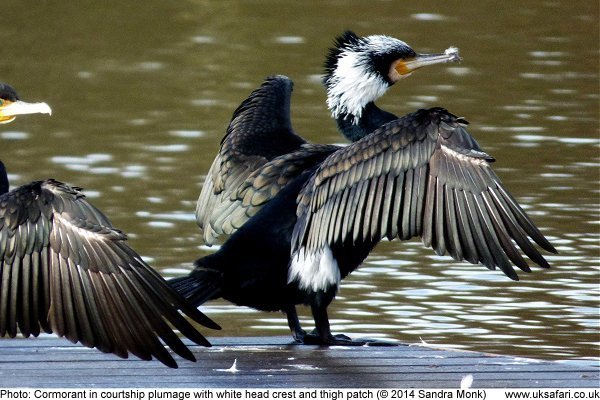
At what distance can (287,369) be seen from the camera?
18.7 feet

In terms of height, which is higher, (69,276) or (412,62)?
(412,62)

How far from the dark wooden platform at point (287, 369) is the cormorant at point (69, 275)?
249mm

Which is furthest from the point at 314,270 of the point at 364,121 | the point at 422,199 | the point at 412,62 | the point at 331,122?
the point at 331,122

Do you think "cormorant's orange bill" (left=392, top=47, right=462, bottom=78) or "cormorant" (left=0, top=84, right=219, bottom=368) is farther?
"cormorant's orange bill" (left=392, top=47, right=462, bottom=78)

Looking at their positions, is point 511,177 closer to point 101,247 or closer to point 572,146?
point 572,146

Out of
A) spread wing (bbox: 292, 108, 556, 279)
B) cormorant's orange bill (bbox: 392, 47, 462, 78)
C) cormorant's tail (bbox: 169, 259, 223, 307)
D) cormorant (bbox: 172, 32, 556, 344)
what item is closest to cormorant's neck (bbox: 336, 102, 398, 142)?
cormorant (bbox: 172, 32, 556, 344)

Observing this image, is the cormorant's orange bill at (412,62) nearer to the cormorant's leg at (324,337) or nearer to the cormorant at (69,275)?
the cormorant's leg at (324,337)

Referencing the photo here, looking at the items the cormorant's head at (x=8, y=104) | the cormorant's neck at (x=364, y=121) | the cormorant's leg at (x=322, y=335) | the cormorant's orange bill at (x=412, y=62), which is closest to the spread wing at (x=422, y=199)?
the cormorant's leg at (x=322, y=335)

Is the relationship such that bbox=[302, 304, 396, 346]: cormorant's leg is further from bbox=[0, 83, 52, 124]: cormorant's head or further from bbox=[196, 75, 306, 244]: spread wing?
bbox=[0, 83, 52, 124]: cormorant's head

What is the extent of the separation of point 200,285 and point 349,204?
692 mm

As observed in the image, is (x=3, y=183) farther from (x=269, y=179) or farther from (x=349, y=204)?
(x=349, y=204)

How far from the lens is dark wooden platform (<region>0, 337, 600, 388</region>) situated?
548 cm

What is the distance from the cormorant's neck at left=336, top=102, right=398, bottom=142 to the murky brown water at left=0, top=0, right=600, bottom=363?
182cm

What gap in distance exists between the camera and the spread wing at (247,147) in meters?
6.81
